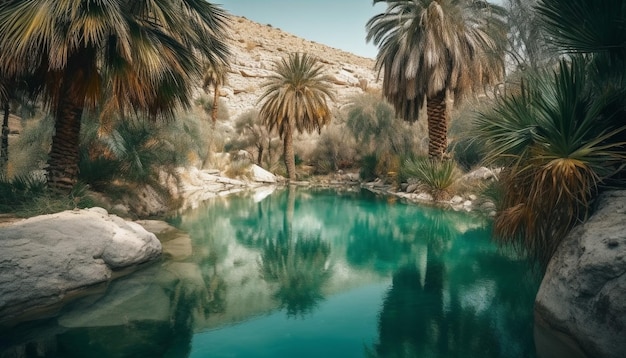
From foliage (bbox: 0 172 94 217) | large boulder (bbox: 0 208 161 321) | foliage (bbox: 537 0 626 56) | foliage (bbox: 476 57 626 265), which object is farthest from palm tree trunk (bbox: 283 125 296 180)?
foliage (bbox: 537 0 626 56)

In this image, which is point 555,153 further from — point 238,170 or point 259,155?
point 259,155

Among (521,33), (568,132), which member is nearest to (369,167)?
(521,33)

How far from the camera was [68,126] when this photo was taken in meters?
9.02

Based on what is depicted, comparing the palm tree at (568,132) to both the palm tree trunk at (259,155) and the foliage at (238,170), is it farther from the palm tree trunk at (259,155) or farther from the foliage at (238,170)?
the palm tree trunk at (259,155)

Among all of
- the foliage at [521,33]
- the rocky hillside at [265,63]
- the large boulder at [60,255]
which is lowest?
the large boulder at [60,255]

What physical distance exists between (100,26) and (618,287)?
874cm

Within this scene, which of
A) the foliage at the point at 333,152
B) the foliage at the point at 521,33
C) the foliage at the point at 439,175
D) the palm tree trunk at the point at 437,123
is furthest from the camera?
the foliage at the point at 333,152

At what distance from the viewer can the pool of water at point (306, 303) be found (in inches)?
201

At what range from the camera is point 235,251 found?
33.9 feet

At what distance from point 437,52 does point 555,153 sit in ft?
43.5

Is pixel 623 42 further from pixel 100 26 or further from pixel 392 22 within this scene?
pixel 392 22

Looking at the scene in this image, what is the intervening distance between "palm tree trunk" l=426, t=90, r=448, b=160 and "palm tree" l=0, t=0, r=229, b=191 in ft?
39.6

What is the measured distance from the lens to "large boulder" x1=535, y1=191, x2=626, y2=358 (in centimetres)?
420

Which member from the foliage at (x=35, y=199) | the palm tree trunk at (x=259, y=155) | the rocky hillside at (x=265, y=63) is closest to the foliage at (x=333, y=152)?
the palm tree trunk at (x=259, y=155)
